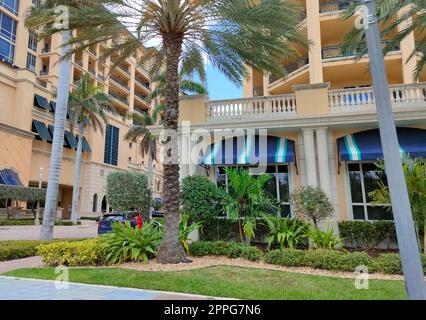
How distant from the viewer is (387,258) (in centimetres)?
880

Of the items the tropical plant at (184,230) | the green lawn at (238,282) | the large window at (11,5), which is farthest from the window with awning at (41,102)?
the green lawn at (238,282)

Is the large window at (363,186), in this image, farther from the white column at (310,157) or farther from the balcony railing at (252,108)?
the balcony railing at (252,108)

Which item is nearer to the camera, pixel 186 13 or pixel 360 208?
pixel 186 13

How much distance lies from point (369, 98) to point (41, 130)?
120 ft

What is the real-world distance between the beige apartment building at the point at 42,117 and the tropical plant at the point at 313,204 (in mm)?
20611

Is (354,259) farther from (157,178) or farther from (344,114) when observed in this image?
(157,178)

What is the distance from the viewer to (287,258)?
371 inches

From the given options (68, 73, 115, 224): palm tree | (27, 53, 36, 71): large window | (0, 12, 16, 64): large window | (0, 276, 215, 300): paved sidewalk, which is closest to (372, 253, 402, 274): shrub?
(0, 276, 215, 300): paved sidewalk

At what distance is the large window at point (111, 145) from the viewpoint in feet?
167

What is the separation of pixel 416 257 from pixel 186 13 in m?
8.99

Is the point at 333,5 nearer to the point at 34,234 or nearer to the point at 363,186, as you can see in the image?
the point at 363,186

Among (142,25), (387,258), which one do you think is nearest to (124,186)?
(142,25)

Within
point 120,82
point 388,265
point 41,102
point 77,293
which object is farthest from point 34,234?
point 120,82

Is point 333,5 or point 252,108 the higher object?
point 333,5
